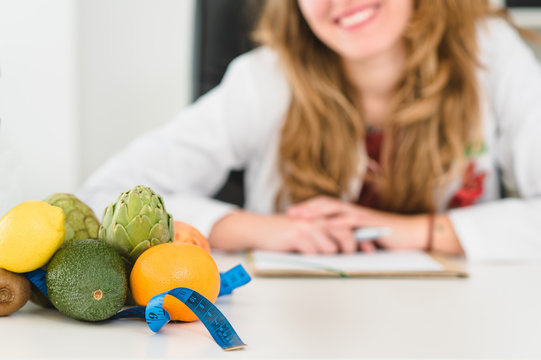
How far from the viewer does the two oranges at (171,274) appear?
435mm

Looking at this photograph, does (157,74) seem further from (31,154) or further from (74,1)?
(31,154)

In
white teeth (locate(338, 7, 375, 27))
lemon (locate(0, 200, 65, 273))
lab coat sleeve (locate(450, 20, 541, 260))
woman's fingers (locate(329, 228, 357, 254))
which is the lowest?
woman's fingers (locate(329, 228, 357, 254))

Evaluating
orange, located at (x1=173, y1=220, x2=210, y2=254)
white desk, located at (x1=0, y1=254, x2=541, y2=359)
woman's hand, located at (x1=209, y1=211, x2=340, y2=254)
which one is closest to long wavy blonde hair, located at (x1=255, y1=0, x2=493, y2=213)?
woman's hand, located at (x1=209, y1=211, x2=340, y2=254)

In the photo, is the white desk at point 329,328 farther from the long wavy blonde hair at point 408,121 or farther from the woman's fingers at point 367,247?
the long wavy blonde hair at point 408,121

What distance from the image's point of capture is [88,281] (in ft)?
1.36

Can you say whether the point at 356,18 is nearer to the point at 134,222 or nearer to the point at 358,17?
the point at 358,17

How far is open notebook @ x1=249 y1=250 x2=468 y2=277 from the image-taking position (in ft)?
2.37

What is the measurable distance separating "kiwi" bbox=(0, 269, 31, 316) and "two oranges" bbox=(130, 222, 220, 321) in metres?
0.08

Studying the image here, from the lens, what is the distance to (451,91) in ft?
3.88

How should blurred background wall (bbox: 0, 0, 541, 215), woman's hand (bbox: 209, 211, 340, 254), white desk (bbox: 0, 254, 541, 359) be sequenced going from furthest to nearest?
blurred background wall (bbox: 0, 0, 541, 215) → woman's hand (bbox: 209, 211, 340, 254) → white desk (bbox: 0, 254, 541, 359)

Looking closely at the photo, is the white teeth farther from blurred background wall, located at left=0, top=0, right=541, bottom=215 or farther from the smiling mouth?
blurred background wall, located at left=0, top=0, right=541, bottom=215

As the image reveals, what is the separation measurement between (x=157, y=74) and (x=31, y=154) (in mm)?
1532

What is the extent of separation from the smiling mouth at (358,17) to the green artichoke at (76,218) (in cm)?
76

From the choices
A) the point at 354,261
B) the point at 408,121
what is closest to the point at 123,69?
the point at 408,121
